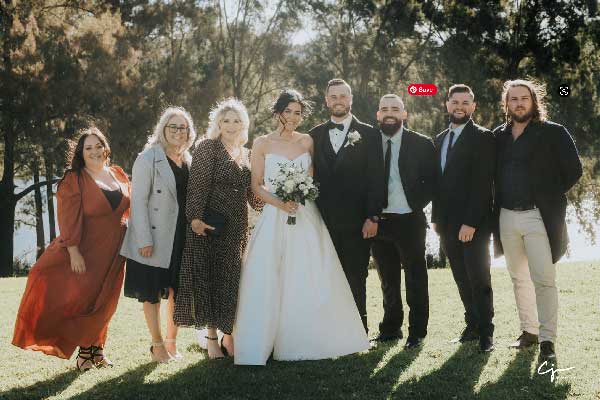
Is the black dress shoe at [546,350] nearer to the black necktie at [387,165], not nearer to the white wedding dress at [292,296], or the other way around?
the white wedding dress at [292,296]

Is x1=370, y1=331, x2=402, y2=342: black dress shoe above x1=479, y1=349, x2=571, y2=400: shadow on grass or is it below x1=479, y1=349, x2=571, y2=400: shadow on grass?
above

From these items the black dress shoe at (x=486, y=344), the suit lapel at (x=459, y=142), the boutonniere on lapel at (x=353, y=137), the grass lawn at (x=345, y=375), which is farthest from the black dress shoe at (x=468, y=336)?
→ the boutonniere on lapel at (x=353, y=137)

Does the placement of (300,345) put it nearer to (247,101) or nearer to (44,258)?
(44,258)

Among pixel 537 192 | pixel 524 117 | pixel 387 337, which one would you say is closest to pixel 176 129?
pixel 387 337

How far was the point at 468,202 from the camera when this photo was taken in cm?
613

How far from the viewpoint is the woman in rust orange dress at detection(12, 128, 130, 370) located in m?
5.95

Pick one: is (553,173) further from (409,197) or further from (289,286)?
(289,286)

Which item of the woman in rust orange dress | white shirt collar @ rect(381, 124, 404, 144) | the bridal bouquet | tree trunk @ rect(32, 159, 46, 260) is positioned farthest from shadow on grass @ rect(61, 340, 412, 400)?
tree trunk @ rect(32, 159, 46, 260)

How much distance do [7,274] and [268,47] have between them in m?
11.9

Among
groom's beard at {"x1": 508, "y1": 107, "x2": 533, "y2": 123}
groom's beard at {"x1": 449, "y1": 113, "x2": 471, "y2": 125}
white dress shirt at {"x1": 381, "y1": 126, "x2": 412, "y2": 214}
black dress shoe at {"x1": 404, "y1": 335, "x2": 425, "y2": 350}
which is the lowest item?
black dress shoe at {"x1": 404, "y1": 335, "x2": 425, "y2": 350}

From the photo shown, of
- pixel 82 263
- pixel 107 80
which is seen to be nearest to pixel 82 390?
pixel 82 263

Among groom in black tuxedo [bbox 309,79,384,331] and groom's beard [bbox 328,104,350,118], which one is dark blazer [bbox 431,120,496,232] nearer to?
groom in black tuxedo [bbox 309,79,384,331]

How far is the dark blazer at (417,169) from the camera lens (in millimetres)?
6395

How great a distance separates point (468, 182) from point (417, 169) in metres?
0.51
